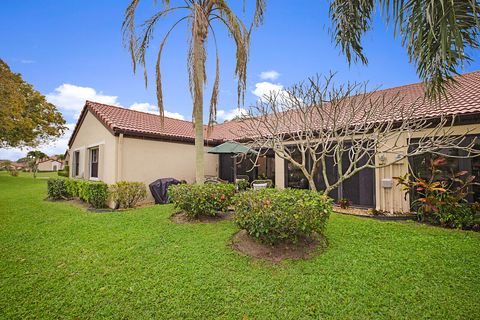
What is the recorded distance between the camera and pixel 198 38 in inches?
253

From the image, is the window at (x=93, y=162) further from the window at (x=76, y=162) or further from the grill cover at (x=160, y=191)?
the grill cover at (x=160, y=191)

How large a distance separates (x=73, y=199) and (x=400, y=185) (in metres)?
15.6

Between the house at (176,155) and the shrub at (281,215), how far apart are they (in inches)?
221

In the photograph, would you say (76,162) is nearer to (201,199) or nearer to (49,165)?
(201,199)

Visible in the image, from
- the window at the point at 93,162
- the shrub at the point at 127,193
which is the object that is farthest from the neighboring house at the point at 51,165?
the shrub at the point at 127,193

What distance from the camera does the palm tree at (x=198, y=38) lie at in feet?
19.7

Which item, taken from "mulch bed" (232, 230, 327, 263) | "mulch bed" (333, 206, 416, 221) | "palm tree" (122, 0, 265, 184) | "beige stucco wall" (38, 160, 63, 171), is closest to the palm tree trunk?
"palm tree" (122, 0, 265, 184)

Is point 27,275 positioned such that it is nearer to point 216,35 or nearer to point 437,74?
point 216,35

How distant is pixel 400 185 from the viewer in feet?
27.2

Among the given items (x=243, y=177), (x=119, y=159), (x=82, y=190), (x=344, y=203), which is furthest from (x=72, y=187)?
(x=344, y=203)

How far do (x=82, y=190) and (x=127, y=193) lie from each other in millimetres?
2777

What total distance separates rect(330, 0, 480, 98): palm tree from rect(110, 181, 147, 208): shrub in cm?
915

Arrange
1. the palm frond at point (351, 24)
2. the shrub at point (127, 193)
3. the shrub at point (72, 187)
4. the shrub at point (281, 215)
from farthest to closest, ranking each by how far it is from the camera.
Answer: the shrub at point (72, 187) < the shrub at point (127, 193) < the palm frond at point (351, 24) < the shrub at point (281, 215)

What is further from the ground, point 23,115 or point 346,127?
point 23,115
